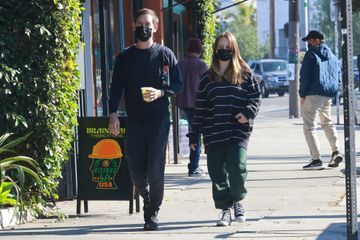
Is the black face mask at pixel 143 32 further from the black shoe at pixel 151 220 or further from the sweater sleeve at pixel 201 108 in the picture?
the black shoe at pixel 151 220

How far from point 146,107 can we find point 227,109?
767 mm

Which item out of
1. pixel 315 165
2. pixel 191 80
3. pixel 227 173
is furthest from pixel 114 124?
pixel 315 165

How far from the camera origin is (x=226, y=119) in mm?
8680

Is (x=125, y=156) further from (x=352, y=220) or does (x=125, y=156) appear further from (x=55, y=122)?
(x=352, y=220)

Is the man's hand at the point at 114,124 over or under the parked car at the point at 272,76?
under

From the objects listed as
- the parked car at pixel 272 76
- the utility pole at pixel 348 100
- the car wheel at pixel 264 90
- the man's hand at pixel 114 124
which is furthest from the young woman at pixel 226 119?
the car wheel at pixel 264 90

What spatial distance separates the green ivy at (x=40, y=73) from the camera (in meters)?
8.95

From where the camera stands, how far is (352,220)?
6.39 metres

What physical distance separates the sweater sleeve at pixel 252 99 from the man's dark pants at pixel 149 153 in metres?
0.78

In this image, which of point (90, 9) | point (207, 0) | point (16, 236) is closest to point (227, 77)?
point (16, 236)

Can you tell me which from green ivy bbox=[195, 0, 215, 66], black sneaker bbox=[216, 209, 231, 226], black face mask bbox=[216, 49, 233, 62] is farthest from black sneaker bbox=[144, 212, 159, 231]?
green ivy bbox=[195, 0, 215, 66]

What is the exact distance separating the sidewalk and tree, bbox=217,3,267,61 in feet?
220

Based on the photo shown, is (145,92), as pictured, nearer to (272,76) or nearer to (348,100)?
(348,100)

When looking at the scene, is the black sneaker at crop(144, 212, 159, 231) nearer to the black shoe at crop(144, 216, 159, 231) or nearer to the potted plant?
the black shoe at crop(144, 216, 159, 231)
